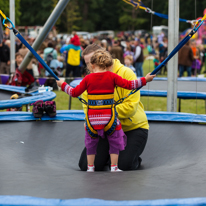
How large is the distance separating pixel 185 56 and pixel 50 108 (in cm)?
609

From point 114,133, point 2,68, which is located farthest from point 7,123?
point 2,68

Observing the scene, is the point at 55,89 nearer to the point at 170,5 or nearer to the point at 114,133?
the point at 170,5

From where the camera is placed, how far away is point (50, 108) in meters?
3.46

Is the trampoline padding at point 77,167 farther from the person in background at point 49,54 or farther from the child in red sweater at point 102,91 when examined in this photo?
the person in background at point 49,54

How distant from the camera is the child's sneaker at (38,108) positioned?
135 inches

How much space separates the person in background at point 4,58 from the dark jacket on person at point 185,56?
3831mm

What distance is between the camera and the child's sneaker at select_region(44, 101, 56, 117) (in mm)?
3408

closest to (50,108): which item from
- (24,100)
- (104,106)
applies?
(24,100)

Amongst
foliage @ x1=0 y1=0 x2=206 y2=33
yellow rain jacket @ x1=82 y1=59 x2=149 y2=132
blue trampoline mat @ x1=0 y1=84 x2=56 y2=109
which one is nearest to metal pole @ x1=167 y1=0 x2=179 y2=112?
blue trampoline mat @ x1=0 y1=84 x2=56 y2=109

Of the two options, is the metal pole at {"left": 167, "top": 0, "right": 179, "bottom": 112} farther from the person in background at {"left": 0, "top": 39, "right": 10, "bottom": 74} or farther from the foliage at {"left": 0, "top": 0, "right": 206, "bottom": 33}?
the foliage at {"left": 0, "top": 0, "right": 206, "bottom": 33}

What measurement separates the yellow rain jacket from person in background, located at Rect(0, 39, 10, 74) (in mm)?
6277

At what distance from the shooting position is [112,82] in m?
2.22

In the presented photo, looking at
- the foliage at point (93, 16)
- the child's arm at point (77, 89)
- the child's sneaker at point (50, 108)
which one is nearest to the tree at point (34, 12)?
the foliage at point (93, 16)

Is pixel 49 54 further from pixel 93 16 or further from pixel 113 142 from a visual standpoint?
pixel 93 16
